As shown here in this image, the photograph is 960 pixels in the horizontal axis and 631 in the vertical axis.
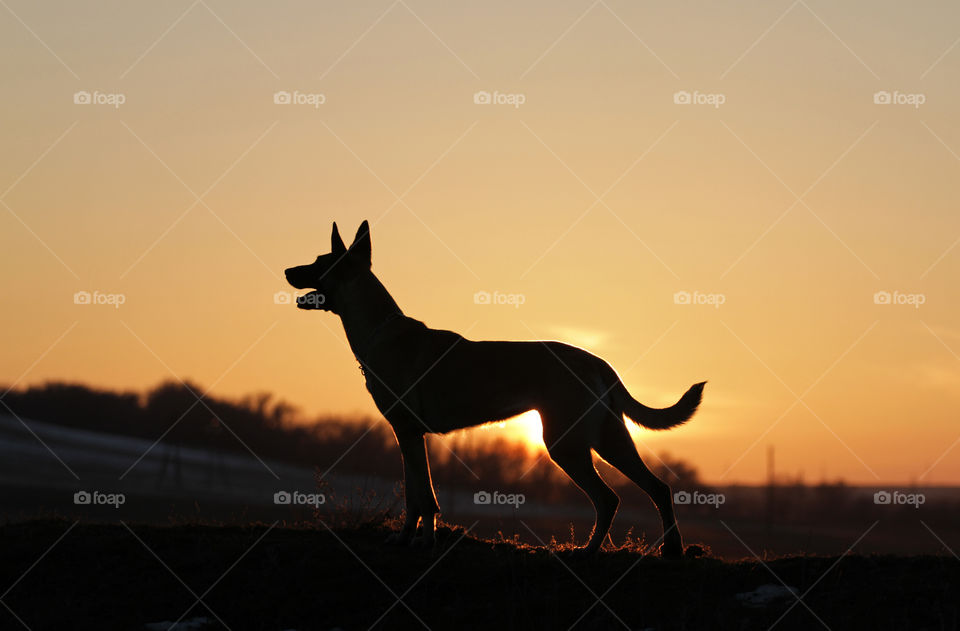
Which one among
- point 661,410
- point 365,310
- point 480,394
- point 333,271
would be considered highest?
point 333,271

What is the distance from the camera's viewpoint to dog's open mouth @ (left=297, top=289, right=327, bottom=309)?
11617 mm

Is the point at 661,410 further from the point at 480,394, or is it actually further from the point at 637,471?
the point at 480,394

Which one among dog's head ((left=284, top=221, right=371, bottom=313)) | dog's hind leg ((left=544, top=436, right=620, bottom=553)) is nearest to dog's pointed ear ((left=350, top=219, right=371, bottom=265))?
dog's head ((left=284, top=221, right=371, bottom=313))

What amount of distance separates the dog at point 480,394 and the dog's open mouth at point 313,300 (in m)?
0.16

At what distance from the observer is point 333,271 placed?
11539mm

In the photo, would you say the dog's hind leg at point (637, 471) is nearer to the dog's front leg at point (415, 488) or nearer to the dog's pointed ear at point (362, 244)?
the dog's front leg at point (415, 488)

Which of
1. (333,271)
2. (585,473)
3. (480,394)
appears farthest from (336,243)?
(585,473)

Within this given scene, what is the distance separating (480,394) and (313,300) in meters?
2.32

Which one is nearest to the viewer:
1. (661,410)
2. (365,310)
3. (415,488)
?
(661,410)

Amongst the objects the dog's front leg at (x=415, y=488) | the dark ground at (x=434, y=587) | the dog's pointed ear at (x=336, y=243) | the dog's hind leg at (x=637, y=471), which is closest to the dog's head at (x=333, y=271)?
the dog's pointed ear at (x=336, y=243)

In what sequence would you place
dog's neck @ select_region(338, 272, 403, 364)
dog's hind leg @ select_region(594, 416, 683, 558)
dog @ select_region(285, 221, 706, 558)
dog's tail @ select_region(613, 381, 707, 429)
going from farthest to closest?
dog's neck @ select_region(338, 272, 403, 364) → dog's tail @ select_region(613, 381, 707, 429) → dog @ select_region(285, 221, 706, 558) → dog's hind leg @ select_region(594, 416, 683, 558)

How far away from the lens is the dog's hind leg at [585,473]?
33.5ft

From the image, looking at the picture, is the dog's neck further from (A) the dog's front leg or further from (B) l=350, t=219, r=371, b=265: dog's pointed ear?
(A) the dog's front leg

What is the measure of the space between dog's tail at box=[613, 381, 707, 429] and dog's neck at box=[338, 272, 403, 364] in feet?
8.54
